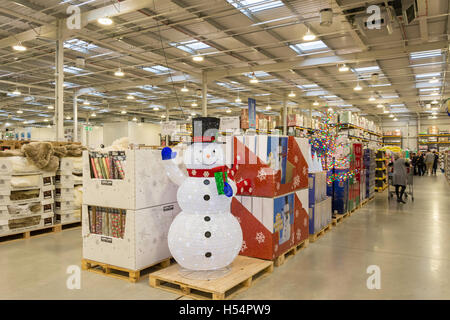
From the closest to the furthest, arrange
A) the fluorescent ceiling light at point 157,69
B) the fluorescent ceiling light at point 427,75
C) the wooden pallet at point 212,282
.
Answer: the wooden pallet at point 212,282 < the fluorescent ceiling light at point 157,69 < the fluorescent ceiling light at point 427,75

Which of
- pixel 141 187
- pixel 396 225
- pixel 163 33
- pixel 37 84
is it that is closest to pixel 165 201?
pixel 141 187

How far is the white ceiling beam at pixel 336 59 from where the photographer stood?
9.05 metres

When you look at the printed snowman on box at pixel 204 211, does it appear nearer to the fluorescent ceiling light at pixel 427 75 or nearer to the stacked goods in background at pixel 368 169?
the stacked goods in background at pixel 368 169

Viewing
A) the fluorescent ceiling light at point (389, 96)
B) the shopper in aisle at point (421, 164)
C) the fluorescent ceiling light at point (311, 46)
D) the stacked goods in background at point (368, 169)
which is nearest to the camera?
the stacked goods in background at point (368, 169)

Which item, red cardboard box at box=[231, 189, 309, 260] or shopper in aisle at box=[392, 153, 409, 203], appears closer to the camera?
red cardboard box at box=[231, 189, 309, 260]

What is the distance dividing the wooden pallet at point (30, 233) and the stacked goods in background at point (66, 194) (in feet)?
0.53

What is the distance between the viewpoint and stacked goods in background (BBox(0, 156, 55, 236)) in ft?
16.4

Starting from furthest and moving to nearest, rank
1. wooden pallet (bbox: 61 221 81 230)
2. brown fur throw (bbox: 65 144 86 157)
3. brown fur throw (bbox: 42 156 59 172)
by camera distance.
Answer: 1. brown fur throw (bbox: 65 144 86 157)
2. wooden pallet (bbox: 61 221 81 230)
3. brown fur throw (bbox: 42 156 59 172)

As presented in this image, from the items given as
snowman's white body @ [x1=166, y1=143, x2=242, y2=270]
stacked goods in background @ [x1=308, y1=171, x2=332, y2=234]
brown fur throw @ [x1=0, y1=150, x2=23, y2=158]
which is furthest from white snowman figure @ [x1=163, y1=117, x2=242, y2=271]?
brown fur throw @ [x1=0, y1=150, x2=23, y2=158]

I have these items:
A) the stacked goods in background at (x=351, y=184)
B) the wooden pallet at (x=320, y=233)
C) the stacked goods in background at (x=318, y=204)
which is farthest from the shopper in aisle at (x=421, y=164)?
the stacked goods in background at (x=318, y=204)

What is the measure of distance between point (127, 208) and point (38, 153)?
293cm

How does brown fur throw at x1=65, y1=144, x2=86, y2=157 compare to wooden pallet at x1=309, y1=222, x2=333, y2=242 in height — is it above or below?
above

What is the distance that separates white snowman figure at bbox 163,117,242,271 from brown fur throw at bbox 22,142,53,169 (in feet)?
11.0

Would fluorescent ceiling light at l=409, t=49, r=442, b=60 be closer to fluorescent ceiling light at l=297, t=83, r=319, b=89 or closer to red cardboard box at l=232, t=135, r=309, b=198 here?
fluorescent ceiling light at l=297, t=83, r=319, b=89
